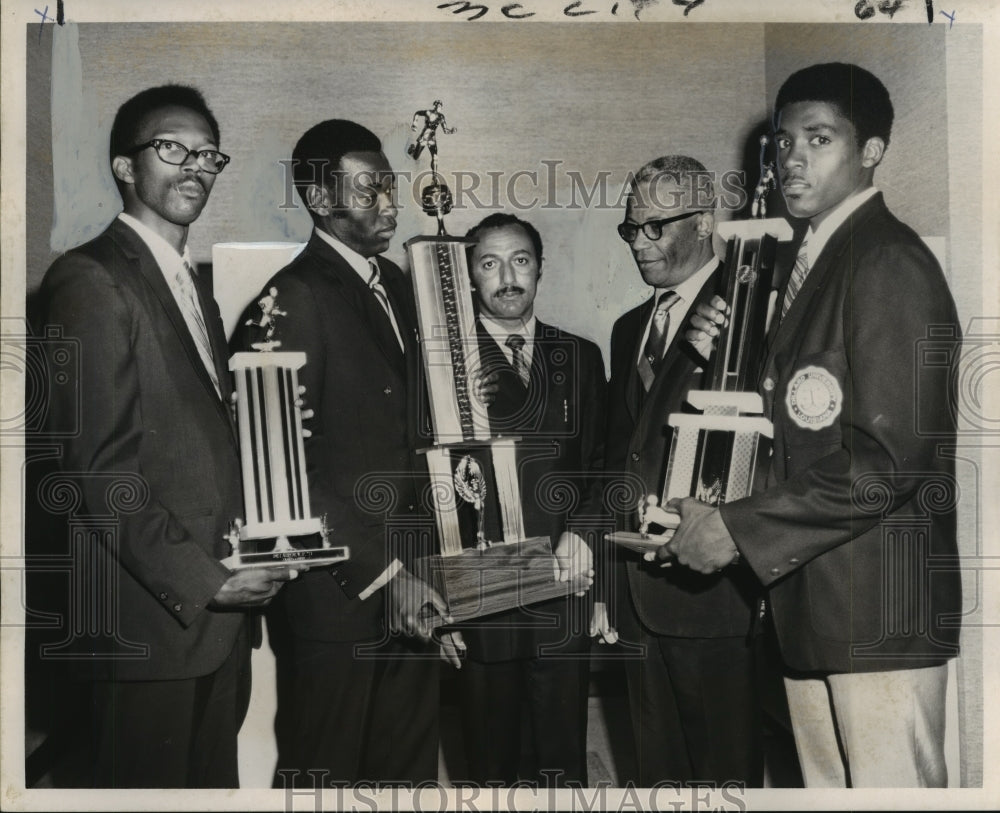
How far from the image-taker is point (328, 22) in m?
3.28

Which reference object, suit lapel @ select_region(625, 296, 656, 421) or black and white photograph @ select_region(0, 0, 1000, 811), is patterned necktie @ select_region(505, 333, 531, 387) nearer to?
black and white photograph @ select_region(0, 0, 1000, 811)

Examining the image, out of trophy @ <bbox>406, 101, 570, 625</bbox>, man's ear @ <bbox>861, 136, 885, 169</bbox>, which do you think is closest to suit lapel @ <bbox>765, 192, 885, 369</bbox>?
man's ear @ <bbox>861, 136, 885, 169</bbox>

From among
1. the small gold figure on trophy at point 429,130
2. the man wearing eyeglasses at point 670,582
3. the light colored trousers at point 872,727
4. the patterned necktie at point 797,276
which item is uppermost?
the small gold figure on trophy at point 429,130

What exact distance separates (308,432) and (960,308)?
1.96 m

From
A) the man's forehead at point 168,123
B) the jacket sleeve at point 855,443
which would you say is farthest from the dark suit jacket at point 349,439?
the jacket sleeve at point 855,443

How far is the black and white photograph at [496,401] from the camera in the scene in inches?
124

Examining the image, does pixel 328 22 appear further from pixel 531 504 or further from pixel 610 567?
pixel 610 567

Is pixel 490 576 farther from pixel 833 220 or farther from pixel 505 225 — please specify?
pixel 833 220

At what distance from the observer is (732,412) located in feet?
10.3

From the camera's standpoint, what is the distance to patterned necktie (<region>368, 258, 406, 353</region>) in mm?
3207

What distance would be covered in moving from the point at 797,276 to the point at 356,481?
55.9 inches

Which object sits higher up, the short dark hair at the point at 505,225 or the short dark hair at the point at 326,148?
the short dark hair at the point at 326,148

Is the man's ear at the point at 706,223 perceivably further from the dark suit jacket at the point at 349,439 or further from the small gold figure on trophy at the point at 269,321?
the small gold figure on trophy at the point at 269,321

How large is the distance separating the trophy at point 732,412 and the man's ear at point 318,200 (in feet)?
3.88
